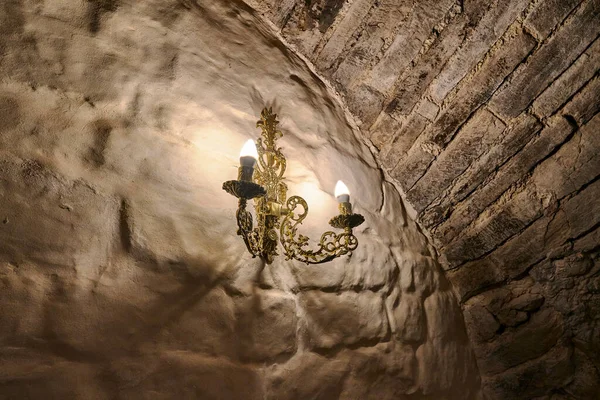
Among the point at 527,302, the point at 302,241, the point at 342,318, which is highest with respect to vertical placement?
the point at 527,302

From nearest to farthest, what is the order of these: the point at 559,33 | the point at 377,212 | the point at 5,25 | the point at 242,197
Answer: the point at 5,25 → the point at 242,197 → the point at 559,33 → the point at 377,212

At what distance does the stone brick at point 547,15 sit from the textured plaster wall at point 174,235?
Answer: 877mm

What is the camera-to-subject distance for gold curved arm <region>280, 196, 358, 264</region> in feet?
5.38

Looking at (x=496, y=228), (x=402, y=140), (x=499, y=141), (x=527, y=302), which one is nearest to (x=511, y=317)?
(x=527, y=302)

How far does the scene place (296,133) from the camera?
6.37 feet

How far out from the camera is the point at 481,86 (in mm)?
1826

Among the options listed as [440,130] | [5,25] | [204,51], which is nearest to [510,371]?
[440,130]

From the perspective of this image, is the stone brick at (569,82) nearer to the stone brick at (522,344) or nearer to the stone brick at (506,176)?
the stone brick at (506,176)

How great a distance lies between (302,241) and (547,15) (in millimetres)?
1231

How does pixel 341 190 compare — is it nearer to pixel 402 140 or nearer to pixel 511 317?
pixel 402 140

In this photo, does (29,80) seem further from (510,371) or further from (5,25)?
(510,371)

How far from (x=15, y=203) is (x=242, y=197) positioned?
0.63 metres

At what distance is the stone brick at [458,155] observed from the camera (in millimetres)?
1874

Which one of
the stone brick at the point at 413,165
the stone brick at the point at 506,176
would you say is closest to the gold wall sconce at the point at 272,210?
the stone brick at the point at 413,165
